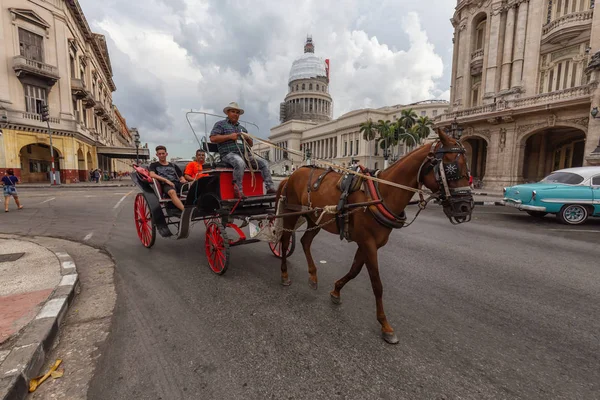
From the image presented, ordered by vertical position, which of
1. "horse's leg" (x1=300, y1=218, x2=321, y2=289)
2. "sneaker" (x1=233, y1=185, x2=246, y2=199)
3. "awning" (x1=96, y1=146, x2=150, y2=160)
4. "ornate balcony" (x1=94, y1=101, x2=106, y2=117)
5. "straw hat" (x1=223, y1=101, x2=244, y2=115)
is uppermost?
"ornate balcony" (x1=94, y1=101, x2=106, y2=117)

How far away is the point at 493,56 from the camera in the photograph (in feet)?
83.1

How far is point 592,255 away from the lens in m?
5.66

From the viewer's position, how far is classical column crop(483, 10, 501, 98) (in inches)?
990

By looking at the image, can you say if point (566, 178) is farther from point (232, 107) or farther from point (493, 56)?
point (493, 56)

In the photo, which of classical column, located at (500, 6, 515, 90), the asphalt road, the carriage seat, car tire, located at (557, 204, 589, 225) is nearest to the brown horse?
the asphalt road

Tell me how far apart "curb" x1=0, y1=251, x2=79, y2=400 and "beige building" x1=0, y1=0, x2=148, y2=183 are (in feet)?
96.5

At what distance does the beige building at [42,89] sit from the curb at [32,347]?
29.4 metres

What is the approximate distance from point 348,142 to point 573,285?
76024mm

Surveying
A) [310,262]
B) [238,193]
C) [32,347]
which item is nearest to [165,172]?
[238,193]

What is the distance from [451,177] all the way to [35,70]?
35014mm

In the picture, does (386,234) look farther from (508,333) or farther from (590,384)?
(590,384)

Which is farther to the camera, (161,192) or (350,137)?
(350,137)

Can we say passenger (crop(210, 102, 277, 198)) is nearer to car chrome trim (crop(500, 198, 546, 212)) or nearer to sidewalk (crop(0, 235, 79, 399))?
sidewalk (crop(0, 235, 79, 399))

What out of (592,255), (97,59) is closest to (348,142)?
(97,59)
